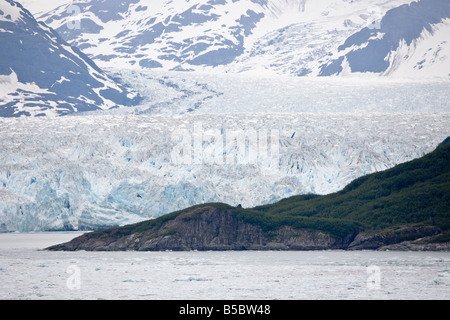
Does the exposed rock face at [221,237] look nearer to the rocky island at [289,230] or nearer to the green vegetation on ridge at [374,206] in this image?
the rocky island at [289,230]

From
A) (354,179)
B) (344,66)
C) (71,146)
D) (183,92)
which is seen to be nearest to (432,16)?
(344,66)

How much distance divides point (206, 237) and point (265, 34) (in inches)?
4427

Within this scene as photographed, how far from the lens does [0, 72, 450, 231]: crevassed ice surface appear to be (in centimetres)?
Result: 6331

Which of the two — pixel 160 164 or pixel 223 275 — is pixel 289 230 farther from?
pixel 223 275

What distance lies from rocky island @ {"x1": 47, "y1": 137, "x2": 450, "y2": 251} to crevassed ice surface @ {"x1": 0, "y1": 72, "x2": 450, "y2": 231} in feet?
23.4

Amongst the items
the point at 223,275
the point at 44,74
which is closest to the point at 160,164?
the point at 223,275

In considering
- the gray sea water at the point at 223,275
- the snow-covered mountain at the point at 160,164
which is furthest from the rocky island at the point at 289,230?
the snow-covered mountain at the point at 160,164

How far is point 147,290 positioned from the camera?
33594 mm

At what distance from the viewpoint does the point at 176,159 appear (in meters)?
68.4

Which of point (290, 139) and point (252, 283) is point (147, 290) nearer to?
point (252, 283)

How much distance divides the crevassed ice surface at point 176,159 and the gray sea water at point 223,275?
432 inches

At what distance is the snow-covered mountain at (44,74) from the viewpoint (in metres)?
113
